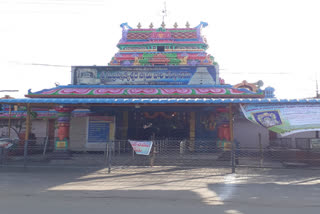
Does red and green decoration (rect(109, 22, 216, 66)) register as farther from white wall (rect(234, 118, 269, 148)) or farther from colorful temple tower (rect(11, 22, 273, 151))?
white wall (rect(234, 118, 269, 148))

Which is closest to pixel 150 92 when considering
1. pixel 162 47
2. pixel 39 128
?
pixel 162 47

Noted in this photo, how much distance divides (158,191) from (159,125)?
29.4 feet

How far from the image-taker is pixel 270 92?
17.0 m

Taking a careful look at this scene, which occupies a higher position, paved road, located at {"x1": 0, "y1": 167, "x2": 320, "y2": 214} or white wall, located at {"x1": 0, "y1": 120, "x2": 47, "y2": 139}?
white wall, located at {"x1": 0, "y1": 120, "x2": 47, "y2": 139}

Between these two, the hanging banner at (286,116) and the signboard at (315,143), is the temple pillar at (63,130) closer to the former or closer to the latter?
the hanging banner at (286,116)

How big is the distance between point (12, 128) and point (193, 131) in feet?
44.5

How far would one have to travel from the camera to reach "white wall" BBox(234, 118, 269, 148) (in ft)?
54.9

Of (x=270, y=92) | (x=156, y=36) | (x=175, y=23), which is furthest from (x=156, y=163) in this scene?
(x=175, y=23)

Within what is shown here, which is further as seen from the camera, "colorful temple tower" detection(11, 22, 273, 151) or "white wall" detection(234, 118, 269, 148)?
"white wall" detection(234, 118, 269, 148)

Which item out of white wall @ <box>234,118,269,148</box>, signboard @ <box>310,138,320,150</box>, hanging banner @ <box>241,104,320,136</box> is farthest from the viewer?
white wall @ <box>234,118,269,148</box>

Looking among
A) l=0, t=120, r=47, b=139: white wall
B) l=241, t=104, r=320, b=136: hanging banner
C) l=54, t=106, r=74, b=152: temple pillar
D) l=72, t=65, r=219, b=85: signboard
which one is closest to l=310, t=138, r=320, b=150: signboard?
l=241, t=104, r=320, b=136: hanging banner

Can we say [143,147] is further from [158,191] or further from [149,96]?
[149,96]

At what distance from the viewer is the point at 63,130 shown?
41.8 feet

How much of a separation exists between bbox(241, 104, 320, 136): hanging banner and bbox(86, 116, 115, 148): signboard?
7.60 m
